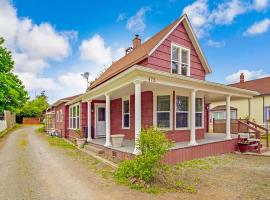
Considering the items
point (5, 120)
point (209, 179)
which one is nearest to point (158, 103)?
point (209, 179)

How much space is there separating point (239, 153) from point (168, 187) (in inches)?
289

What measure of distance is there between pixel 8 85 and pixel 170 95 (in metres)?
14.5

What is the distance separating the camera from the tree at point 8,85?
18109 millimetres

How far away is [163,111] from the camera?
1077 centimetres

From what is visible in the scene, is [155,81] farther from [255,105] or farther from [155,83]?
[255,105]

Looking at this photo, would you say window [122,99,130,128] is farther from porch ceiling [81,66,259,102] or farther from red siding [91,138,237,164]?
red siding [91,138,237,164]

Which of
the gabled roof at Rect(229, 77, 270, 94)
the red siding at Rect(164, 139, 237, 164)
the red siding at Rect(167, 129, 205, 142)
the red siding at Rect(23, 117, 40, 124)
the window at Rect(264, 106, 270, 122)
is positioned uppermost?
the gabled roof at Rect(229, 77, 270, 94)

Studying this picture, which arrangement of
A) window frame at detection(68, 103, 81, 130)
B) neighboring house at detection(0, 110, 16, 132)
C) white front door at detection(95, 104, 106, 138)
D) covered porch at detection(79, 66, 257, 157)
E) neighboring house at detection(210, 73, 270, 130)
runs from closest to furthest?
covered porch at detection(79, 66, 257, 157) < white front door at detection(95, 104, 106, 138) < window frame at detection(68, 103, 81, 130) < neighboring house at detection(210, 73, 270, 130) < neighboring house at detection(0, 110, 16, 132)

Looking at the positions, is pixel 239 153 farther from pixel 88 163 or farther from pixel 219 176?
pixel 88 163

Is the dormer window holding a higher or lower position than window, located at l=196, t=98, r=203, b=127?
higher

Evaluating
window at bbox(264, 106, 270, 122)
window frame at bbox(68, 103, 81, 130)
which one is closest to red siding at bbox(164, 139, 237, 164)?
window frame at bbox(68, 103, 81, 130)

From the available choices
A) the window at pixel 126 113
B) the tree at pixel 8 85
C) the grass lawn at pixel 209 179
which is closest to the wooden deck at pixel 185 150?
the grass lawn at pixel 209 179

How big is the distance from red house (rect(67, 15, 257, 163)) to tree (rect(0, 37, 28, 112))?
8353mm

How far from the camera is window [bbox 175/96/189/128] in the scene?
11.0 meters
